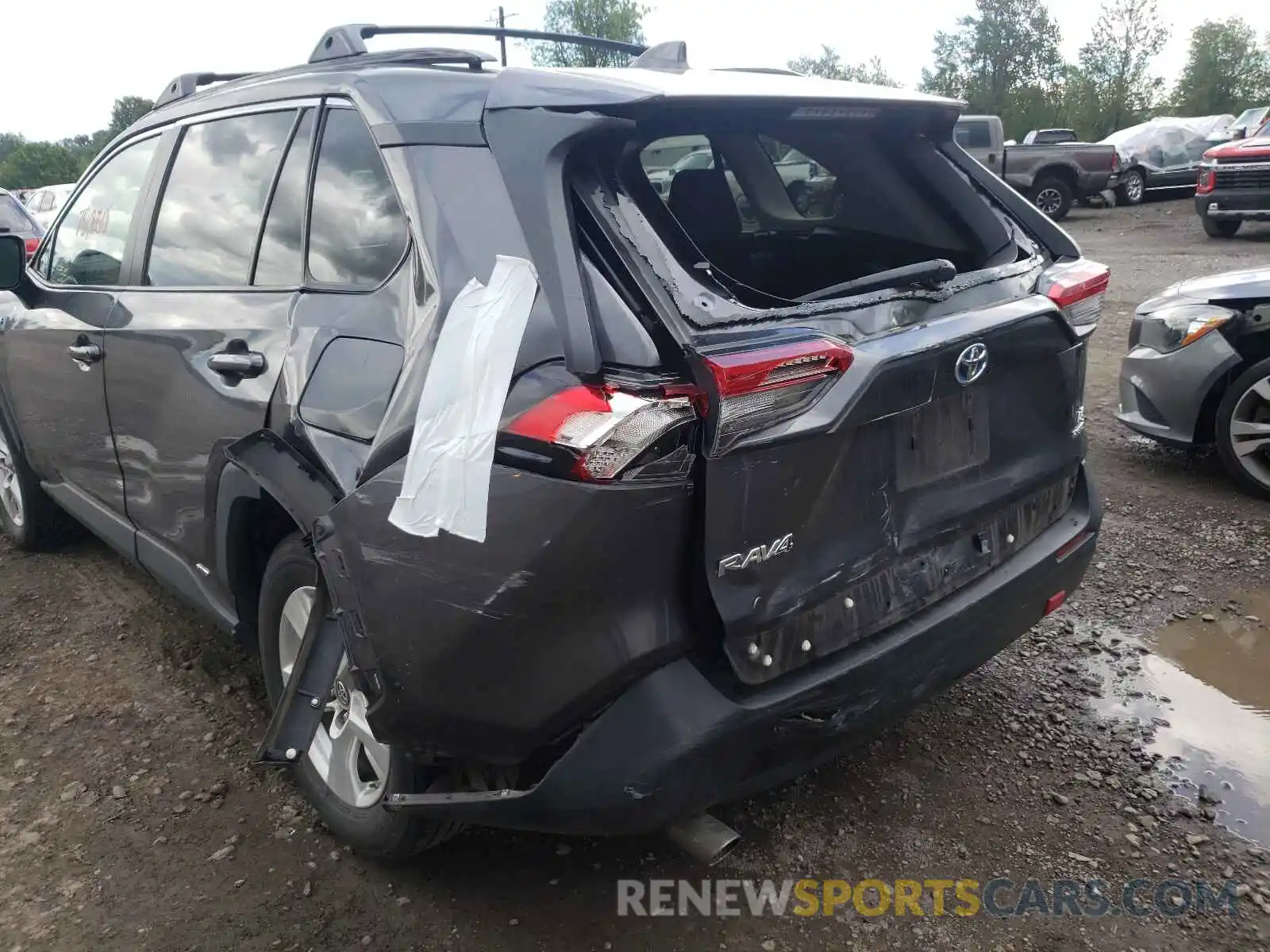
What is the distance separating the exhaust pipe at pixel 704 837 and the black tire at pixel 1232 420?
3.53 metres

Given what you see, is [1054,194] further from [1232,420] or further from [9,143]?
[9,143]

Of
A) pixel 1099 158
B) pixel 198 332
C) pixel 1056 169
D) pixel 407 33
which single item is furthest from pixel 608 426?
pixel 1099 158

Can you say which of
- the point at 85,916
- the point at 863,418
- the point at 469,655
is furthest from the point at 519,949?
the point at 863,418

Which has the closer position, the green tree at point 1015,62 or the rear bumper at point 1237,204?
the rear bumper at point 1237,204

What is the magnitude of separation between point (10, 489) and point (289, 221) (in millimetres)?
2951

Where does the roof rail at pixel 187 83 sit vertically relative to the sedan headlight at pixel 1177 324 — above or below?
above

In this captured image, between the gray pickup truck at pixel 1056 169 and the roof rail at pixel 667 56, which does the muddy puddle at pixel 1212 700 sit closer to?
the roof rail at pixel 667 56

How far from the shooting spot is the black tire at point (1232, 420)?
4.48 metres

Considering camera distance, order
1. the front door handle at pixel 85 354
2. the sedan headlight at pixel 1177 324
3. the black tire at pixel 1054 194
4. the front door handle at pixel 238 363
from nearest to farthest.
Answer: the front door handle at pixel 238 363 → the front door handle at pixel 85 354 → the sedan headlight at pixel 1177 324 → the black tire at pixel 1054 194

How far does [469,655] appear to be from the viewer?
1.90m

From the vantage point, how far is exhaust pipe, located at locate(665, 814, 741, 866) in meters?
2.25

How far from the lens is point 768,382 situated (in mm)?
1789

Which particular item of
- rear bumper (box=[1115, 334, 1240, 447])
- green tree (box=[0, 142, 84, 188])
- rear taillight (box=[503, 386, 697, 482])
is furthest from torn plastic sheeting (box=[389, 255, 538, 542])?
green tree (box=[0, 142, 84, 188])

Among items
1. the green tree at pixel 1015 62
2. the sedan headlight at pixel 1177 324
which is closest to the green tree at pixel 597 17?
the green tree at pixel 1015 62
